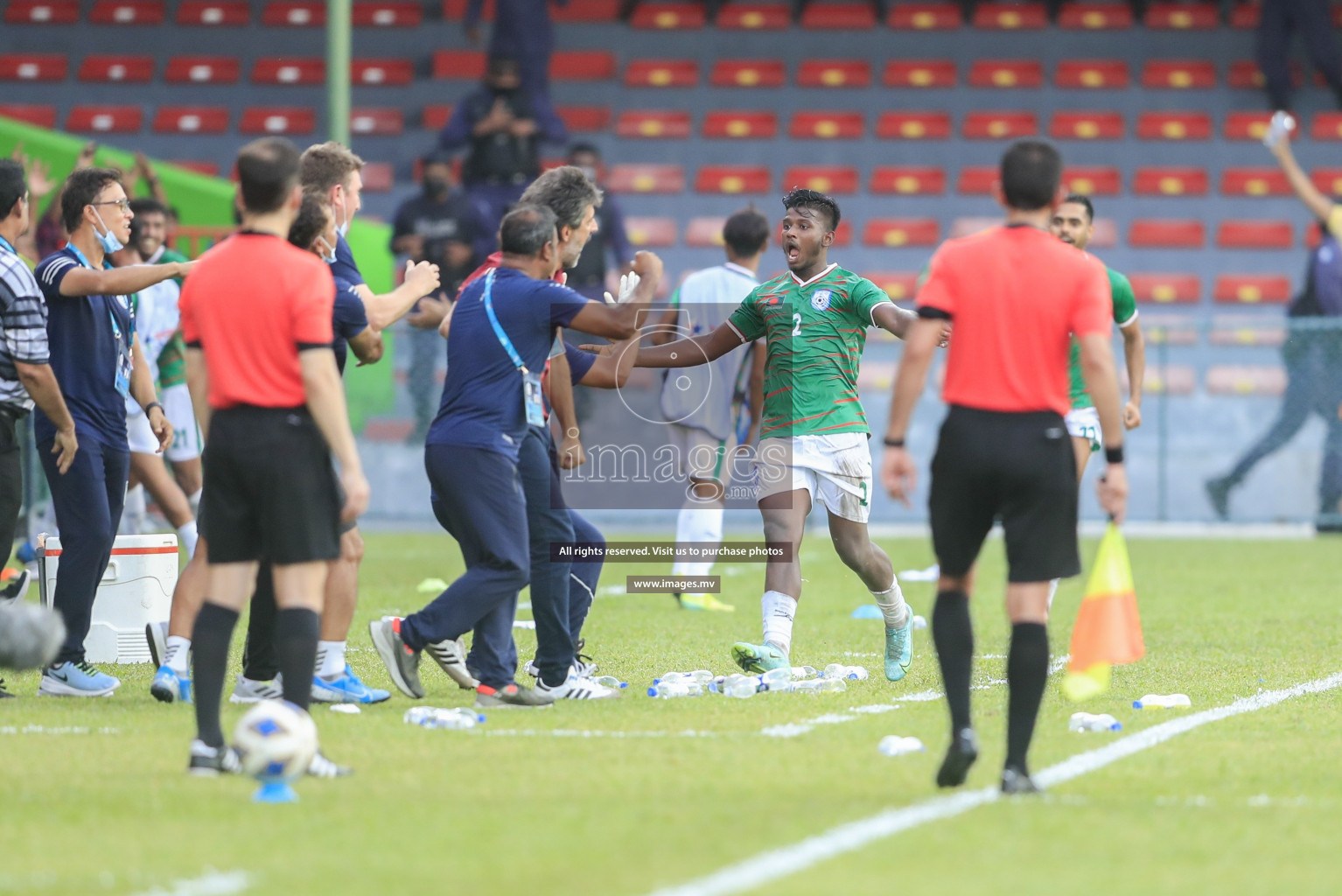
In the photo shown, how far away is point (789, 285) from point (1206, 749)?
9.47 feet

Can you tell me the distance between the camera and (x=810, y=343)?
7883 millimetres

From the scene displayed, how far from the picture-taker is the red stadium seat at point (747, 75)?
24.1 metres

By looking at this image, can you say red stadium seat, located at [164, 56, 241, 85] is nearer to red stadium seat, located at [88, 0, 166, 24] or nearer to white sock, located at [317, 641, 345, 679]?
red stadium seat, located at [88, 0, 166, 24]

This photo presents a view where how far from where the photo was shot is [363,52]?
80.8 feet

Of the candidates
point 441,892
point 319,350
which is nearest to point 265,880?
point 441,892

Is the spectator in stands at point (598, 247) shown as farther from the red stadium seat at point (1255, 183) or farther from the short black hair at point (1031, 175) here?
the short black hair at point (1031, 175)

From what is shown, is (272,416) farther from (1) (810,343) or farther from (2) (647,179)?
(2) (647,179)

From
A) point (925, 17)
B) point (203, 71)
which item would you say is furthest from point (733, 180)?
point (203, 71)

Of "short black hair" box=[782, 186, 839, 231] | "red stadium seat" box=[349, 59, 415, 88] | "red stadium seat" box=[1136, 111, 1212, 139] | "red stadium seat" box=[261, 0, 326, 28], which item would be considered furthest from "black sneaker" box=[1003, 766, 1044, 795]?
"red stadium seat" box=[261, 0, 326, 28]

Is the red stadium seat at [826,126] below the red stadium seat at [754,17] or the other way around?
below

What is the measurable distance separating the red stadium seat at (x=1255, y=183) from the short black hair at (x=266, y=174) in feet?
62.7

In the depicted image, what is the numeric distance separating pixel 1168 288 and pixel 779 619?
1474cm

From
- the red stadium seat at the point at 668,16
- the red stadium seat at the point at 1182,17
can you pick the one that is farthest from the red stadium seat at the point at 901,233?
the red stadium seat at the point at 1182,17

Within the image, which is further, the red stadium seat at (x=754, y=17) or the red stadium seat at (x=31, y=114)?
the red stadium seat at (x=754, y=17)
